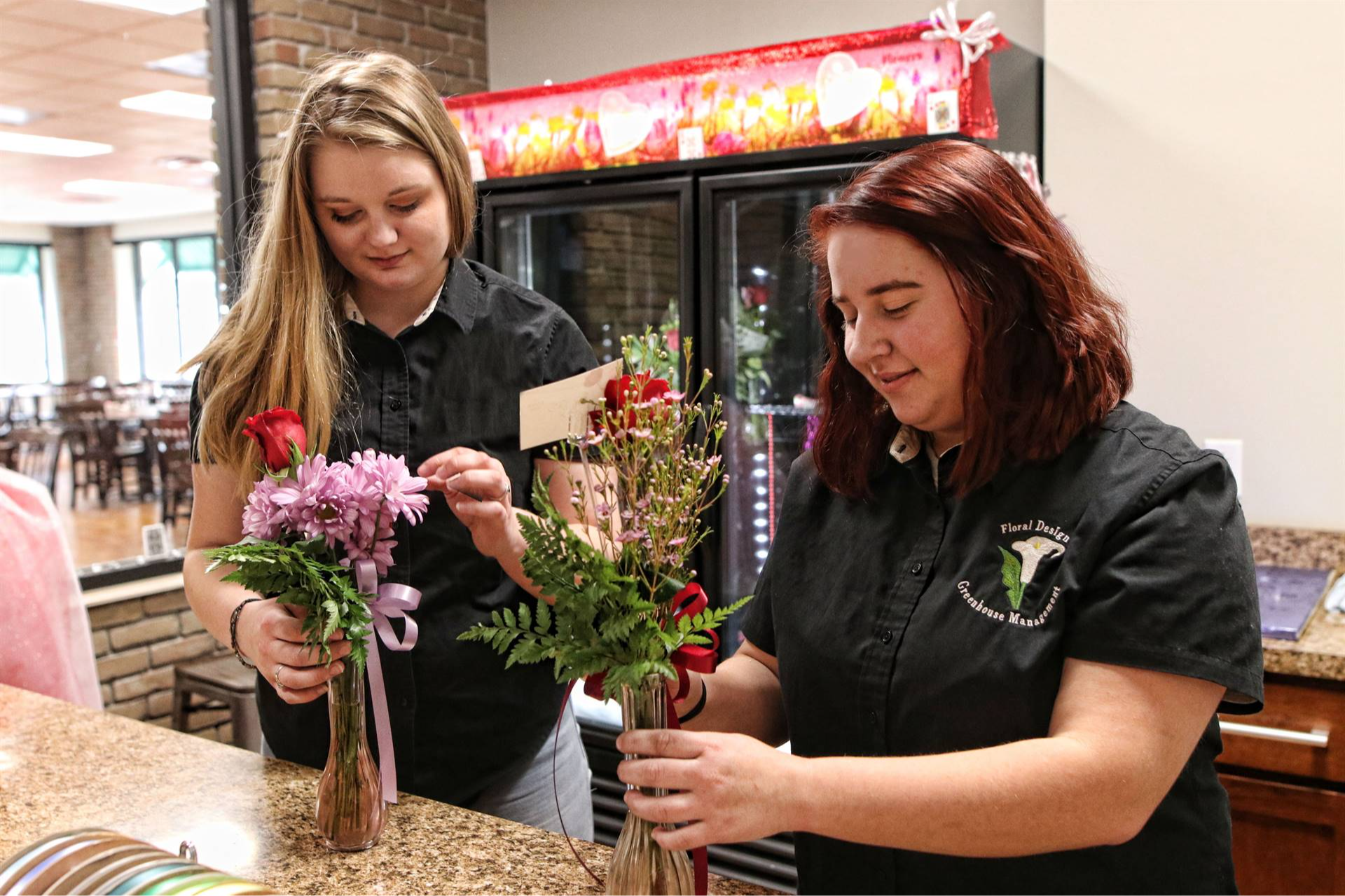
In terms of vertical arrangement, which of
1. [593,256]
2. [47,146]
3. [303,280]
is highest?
[47,146]

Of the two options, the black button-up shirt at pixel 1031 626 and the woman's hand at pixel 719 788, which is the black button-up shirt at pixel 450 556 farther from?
the woman's hand at pixel 719 788

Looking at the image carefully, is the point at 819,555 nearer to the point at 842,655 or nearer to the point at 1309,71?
the point at 842,655

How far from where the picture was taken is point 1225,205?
2.67 m

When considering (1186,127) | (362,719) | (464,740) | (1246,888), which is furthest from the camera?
(1186,127)

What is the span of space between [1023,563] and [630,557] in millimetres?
409

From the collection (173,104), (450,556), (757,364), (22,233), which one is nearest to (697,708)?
(450,556)

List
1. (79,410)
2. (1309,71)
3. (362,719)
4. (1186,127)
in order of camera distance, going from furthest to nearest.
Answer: (79,410) < (1186,127) < (1309,71) < (362,719)

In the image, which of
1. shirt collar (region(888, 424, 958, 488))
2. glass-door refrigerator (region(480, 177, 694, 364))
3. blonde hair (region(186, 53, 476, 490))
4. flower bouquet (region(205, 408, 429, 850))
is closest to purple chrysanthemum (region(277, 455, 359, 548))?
flower bouquet (region(205, 408, 429, 850))

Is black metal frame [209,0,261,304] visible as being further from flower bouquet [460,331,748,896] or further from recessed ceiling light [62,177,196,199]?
flower bouquet [460,331,748,896]

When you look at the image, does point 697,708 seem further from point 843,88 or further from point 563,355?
point 843,88

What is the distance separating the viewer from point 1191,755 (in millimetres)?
1085

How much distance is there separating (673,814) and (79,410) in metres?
5.10

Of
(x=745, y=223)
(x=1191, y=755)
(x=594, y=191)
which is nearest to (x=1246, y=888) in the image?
(x=1191, y=755)

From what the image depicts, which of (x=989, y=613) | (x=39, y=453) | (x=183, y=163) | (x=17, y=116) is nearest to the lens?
(x=989, y=613)
